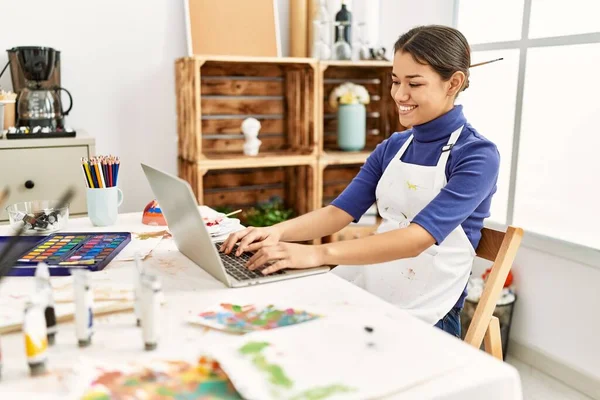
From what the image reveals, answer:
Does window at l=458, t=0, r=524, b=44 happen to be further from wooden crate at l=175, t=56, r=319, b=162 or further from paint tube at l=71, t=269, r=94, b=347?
paint tube at l=71, t=269, r=94, b=347

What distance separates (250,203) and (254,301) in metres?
2.15

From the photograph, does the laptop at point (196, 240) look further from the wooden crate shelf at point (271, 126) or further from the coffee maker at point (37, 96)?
the wooden crate shelf at point (271, 126)

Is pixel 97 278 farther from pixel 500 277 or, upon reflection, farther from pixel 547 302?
pixel 547 302

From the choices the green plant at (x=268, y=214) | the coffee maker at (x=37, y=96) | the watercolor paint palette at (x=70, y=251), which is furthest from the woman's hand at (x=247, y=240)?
the green plant at (x=268, y=214)

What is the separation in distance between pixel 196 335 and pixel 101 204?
80cm

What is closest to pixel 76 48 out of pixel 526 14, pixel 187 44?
pixel 187 44

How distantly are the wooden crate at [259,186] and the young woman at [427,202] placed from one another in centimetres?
129

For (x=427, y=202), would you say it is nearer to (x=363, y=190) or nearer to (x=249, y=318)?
(x=363, y=190)

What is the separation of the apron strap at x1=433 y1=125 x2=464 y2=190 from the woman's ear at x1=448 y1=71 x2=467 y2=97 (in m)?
0.10

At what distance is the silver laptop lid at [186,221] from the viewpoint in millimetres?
1075

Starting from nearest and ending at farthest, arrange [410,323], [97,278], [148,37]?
1. [410,323]
2. [97,278]
3. [148,37]

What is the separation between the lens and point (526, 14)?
106 inches

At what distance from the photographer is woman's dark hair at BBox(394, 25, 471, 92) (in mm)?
1515

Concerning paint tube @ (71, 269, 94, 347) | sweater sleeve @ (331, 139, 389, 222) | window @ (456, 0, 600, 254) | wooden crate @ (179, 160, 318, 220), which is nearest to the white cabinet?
wooden crate @ (179, 160, 318, 220)
